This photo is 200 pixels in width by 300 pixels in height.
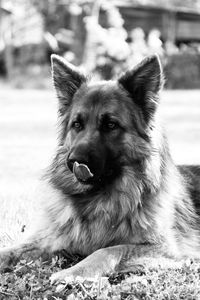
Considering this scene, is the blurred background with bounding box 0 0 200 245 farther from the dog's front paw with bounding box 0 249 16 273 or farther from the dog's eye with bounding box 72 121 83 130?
the dog's front paw with bounding box 0 249 16 273

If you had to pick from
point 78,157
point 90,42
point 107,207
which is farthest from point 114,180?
point 90,42

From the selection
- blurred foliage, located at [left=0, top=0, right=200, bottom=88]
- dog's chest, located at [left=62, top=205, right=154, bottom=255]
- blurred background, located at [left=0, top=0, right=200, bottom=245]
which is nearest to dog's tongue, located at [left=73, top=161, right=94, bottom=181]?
dog's chest, located at [left=62, top=205, right=154, bottom=255]

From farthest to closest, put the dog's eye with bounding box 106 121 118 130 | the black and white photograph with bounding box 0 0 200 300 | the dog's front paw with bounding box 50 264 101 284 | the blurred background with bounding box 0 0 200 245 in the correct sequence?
1. the blurred background with bounding box 0 0 200 245
2. the dog's eye with bounding box 106 121 118 130
3. the black and white photograph with bounding box 0 0 200 300
4. the dog's front paw with bounding box 50 264 101 284

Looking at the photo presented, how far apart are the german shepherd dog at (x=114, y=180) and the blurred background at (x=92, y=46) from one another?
1035 cm

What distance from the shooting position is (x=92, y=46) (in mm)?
25047

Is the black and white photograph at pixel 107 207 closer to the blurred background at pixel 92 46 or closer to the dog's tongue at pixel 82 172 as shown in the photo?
the dog's tongue at pixel 82 172

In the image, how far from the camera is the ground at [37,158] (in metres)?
4.25

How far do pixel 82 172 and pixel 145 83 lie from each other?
3.26ft

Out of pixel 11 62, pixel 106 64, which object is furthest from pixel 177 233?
pixel 11 62

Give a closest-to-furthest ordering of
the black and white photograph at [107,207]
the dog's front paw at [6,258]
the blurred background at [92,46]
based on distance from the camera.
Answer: the black and white photograph at [107,207]
the dog's front paw at [6,258]
the blurred background at [92,46]

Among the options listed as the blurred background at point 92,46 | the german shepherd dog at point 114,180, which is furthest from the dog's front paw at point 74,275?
the blurred background at point 92,46

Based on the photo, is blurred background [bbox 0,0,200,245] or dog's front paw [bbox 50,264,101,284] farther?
blurred background [bbox 0,0,200,245]

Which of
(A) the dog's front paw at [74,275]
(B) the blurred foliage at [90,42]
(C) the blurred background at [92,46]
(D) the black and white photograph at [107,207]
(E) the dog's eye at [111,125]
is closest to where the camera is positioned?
(A) the dog's front paw at [74,275]

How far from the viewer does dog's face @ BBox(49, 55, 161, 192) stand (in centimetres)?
491
